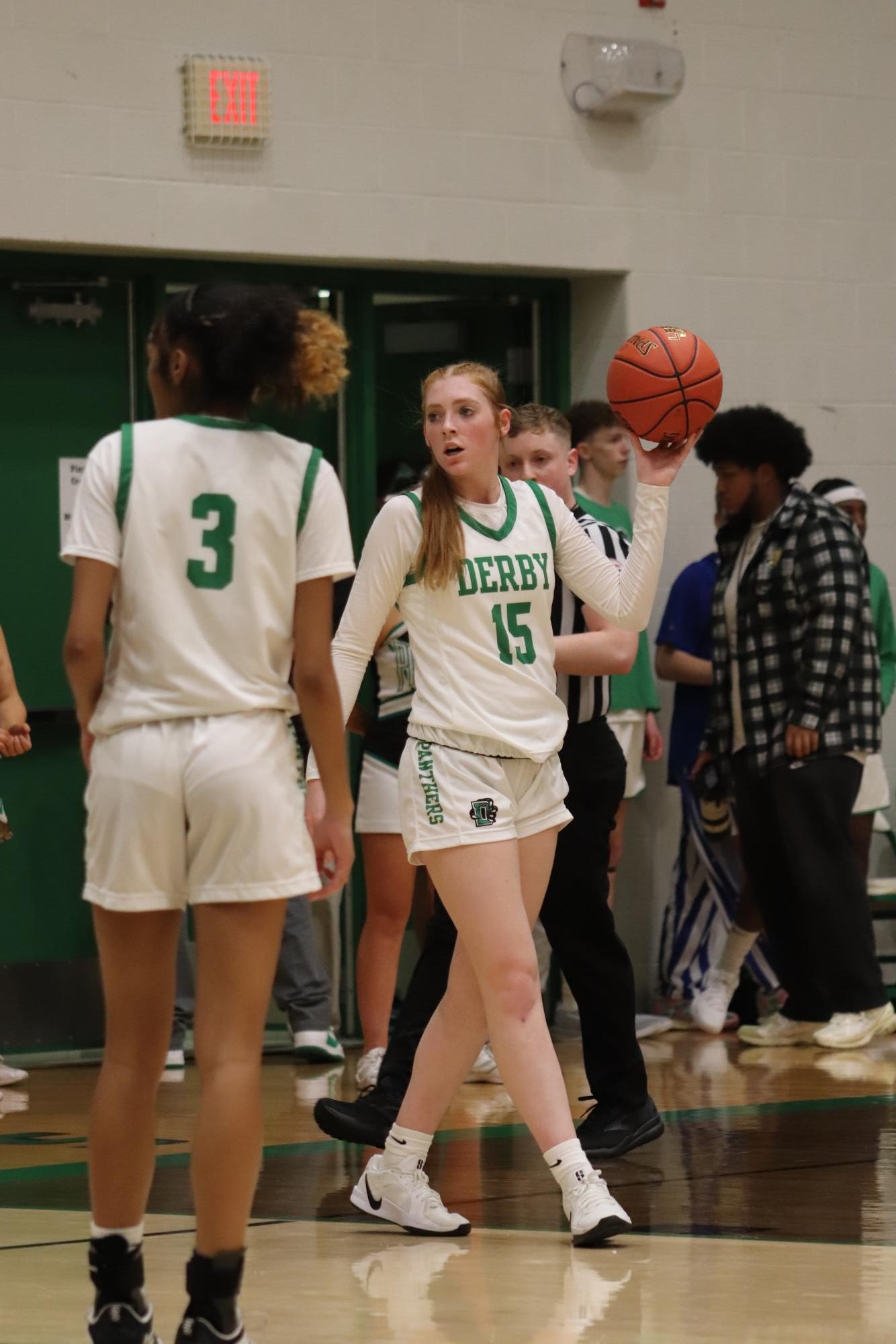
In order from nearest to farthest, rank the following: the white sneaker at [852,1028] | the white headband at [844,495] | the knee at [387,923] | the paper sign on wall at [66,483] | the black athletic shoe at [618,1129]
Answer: the black athletic shoe at [618,1129] → the knee at [387,923] → the white sneaker at [852,1028] → the paper sign on wall at [66,483] → the white headband at [844,495]

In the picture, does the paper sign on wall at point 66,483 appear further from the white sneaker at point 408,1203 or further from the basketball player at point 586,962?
the white sneaker at point 408,1203

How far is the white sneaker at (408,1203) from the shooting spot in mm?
3830

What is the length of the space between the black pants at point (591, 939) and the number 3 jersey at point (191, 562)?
1698 mm

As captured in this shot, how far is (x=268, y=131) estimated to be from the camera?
667cm

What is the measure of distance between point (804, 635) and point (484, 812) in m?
2.98

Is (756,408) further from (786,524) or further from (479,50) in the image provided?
(479,50)

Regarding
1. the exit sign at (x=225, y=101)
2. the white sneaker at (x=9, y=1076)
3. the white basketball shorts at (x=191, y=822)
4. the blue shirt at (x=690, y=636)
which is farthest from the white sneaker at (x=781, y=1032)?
the white basketball shorts at (x=191, y=822)

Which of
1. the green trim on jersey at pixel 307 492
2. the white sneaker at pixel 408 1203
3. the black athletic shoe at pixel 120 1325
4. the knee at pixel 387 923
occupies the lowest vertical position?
the white sneaker at pixel 408 1203

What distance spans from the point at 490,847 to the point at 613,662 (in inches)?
29.1

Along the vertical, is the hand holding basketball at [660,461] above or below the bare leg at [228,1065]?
above

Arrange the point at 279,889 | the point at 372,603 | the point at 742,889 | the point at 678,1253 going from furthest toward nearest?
the point at 742,889 → the point at 372,603 → the point at 678,1253 → the point at 279,889

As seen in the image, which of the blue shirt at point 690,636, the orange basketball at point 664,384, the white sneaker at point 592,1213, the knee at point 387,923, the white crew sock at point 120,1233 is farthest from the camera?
the blue shirt at point 690,636

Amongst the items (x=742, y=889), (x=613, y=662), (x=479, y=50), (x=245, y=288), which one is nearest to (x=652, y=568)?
(x=613, y=662)

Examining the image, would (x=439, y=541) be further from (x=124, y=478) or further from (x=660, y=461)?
(x=124, y=478)
